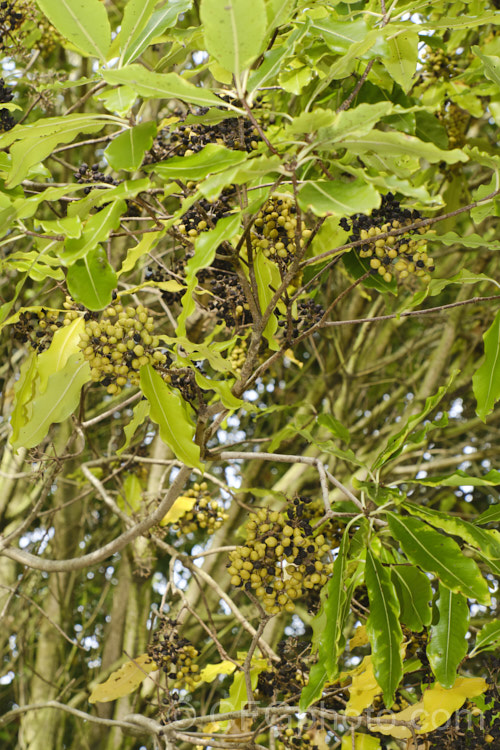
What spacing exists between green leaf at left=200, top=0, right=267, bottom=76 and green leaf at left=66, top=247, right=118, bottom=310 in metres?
0.35

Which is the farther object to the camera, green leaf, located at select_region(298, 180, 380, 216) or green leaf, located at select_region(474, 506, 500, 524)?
green leaf, located at select_region(474, 506, 500, 524)

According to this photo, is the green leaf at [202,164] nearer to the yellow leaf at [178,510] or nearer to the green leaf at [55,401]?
the green leaf at [55,401]

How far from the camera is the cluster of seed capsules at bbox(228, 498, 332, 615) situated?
133 cm

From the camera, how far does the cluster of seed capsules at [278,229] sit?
1.21m

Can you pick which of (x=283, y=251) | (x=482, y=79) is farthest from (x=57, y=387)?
(x=482, y=79)

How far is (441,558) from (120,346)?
0.68 meters

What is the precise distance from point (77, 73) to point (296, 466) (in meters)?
2.00

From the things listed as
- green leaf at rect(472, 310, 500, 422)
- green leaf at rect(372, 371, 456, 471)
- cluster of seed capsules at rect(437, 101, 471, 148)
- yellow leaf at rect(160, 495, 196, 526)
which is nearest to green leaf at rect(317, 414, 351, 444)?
green leaf at rect(372, 371, 456, 471)

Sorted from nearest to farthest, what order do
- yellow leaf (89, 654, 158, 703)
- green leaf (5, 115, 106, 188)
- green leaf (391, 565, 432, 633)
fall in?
green leaf (5, 115, 106, 188), green leaf (391, 565, 432, 633), yellow leaf (89, 654, 158, 703)

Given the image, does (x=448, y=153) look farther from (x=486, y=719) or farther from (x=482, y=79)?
(x=482, y=79)

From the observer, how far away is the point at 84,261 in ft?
3.36

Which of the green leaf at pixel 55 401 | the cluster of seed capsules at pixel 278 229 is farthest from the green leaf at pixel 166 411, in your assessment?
the cluster of seed capsules at pixel 278 229

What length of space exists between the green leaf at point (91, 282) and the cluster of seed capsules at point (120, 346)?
0.50ft

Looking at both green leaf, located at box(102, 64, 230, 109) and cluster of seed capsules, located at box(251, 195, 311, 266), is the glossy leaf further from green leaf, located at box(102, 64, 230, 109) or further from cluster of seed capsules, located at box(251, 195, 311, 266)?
green leaf, located at box(102, 64, 230, 109)
